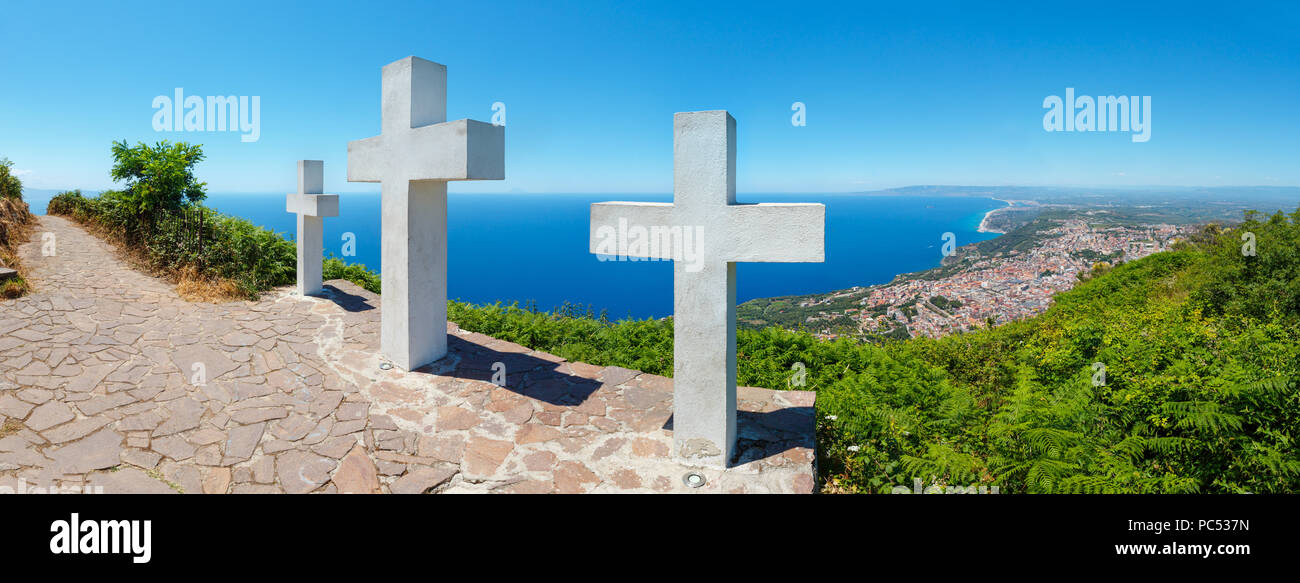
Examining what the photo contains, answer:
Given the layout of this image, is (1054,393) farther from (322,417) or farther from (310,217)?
(310,217)

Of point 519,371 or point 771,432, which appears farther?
point 519,371

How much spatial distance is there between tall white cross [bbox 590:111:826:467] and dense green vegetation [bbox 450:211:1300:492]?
43.2 inches

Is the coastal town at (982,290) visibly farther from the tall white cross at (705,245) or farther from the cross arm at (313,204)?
the cross arm at (313,204)

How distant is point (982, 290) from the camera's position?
59.7 ft

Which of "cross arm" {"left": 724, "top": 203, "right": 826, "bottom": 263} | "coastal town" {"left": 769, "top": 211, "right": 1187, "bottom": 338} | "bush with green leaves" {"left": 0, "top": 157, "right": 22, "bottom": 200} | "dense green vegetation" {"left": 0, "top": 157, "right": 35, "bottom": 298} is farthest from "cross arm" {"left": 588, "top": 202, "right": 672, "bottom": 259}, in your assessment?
"bush with green leaves" {"left": 0, "top": 157, "right": 22, "bottom": 200}

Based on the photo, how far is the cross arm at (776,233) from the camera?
3643 millimetres

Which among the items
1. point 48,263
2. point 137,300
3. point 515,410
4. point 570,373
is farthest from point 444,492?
point 48,263

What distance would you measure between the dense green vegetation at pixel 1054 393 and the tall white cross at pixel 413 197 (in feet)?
5.64

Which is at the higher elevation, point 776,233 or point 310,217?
point 310,217

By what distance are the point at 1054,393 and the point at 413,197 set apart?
6.33m

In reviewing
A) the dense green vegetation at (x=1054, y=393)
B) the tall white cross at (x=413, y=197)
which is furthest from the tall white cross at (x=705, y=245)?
the tall white cross at (x=413, y=197)

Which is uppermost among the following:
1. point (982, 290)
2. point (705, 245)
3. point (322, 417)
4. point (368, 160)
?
point (368, 160)

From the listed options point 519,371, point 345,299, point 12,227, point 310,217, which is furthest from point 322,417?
point 12,227

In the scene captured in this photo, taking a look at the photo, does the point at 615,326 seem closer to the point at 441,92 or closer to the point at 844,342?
the point at 844,342
